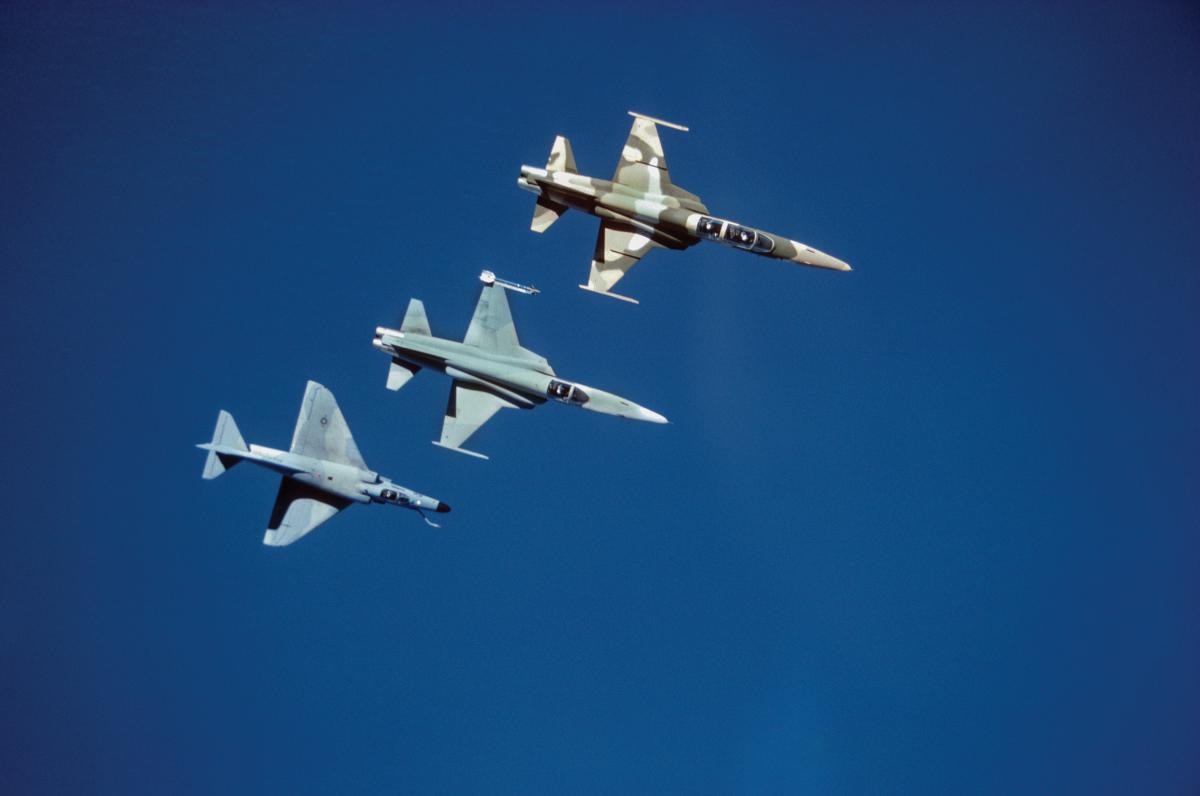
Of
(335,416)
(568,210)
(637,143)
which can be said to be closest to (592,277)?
(568,210)

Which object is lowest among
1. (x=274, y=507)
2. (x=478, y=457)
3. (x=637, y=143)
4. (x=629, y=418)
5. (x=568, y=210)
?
(x=274, y=507)

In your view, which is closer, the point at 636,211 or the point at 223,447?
the point at 223,447

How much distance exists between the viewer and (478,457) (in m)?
16.6

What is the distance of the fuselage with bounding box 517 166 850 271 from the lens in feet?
53.5

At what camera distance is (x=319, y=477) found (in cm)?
1666

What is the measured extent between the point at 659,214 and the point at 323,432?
709 centimetres

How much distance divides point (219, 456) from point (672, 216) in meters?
8.80

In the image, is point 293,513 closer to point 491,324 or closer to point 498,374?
point 498,374

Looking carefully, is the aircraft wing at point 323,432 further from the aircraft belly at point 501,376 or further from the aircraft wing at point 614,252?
the aircraft wing at point 614,252

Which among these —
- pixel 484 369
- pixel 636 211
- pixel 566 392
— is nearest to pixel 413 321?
pixel 484 369

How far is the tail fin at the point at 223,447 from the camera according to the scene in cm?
1622

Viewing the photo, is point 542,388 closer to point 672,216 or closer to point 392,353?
point 392,353

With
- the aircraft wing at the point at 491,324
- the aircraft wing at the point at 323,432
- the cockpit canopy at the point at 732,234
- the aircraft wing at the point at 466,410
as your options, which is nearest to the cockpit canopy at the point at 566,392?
the aircraft wing at the point at 466,410

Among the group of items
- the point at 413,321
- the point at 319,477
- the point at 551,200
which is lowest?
the point at 319,477
